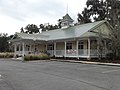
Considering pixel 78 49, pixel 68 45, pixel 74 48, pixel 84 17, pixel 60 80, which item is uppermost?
pixel 84 17

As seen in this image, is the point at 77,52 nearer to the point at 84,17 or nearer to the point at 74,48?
the point at 74,48

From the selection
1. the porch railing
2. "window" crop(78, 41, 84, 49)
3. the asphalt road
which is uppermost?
"window" crop(78, 41, 84, 49)

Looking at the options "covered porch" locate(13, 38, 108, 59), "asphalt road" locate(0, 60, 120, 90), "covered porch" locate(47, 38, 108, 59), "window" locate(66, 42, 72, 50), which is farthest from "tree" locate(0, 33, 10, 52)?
"asphalt road" locate(0, 60, 120, 90)

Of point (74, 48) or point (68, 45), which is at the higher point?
point (68, 45)

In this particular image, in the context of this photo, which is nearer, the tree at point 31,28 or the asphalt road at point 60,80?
the asphalt road at point 60,80

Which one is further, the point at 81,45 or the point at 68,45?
the point at 68,45

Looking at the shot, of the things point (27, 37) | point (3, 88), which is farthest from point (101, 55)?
point (3, 88)

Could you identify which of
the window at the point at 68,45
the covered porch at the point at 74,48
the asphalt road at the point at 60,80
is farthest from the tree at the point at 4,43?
the asphalt road at the point at 60,80

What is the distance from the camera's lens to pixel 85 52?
34000 mm

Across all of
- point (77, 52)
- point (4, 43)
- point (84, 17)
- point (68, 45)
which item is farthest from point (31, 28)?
point (77, 52)

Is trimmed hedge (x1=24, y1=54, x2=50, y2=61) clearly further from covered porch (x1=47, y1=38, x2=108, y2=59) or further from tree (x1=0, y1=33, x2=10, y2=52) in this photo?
tree (x1=0, y1=33, x2=10, y2=52)

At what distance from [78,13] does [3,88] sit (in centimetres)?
5331

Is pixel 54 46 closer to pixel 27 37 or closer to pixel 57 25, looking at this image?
pixel 27 37

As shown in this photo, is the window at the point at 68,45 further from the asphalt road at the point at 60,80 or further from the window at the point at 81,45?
the asphalt road at the point at 60,80
